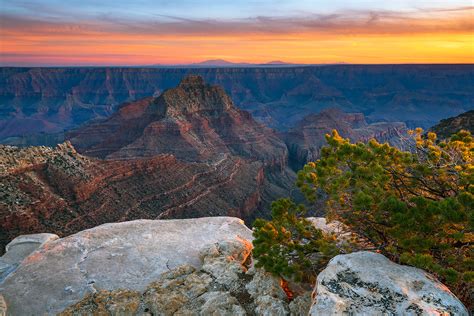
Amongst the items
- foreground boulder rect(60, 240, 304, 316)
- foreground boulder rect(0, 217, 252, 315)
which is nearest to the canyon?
foreground boulder rect(60, 240, 304, 316)

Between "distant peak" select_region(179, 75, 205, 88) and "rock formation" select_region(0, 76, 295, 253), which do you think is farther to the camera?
"distant peak" select_region(179, 75, 205, 88)

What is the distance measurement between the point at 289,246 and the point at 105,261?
313 inches

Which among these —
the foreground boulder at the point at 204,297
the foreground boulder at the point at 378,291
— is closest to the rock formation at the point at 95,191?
the foreground boulder at the point at 204,297

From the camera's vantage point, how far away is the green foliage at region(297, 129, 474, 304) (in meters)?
9.19

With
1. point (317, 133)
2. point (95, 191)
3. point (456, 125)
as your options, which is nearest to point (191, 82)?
point (317, 133)

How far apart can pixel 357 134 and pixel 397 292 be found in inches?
5354

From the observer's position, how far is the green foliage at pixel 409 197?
9.19 meters

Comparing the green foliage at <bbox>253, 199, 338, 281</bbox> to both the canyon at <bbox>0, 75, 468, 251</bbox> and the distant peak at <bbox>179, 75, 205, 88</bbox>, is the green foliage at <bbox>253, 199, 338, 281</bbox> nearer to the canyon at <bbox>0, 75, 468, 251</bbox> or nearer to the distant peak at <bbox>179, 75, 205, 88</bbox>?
the canyon at <bbox>0, 75, 468, 251</bbox>

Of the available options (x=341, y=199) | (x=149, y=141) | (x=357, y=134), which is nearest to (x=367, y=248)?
(x=341, y=199)

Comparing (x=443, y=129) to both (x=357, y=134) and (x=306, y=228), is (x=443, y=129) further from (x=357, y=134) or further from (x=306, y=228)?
(x=357, y=134)

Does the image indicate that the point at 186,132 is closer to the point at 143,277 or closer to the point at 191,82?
the point at 191,82

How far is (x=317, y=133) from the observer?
12838cm

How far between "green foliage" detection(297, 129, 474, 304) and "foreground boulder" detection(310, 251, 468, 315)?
1.54 feet

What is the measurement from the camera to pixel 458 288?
32.6ft
